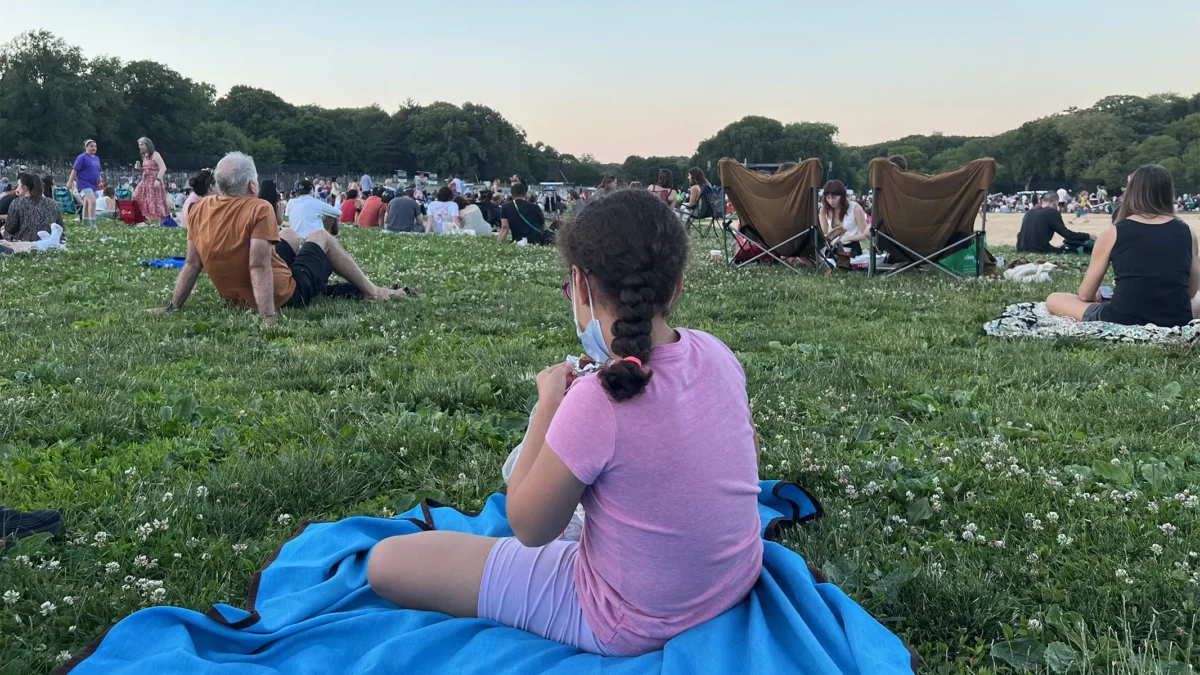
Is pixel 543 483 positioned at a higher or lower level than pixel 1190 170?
lower

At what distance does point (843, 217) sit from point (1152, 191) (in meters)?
6.26

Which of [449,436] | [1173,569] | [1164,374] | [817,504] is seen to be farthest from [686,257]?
[1164,374]

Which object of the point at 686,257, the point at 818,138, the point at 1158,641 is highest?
the point at 818,138

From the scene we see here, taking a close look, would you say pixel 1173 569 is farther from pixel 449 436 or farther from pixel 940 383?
pixel 449 436

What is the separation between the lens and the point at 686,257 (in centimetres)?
195

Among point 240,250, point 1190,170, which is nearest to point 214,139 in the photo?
point 240,250

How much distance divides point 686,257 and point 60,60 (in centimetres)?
8925

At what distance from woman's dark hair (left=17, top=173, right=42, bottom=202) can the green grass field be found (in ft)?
19.3

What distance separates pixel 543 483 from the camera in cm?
184

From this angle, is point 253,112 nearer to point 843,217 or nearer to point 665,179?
point 665,179

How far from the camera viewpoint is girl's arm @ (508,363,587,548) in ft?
6.03

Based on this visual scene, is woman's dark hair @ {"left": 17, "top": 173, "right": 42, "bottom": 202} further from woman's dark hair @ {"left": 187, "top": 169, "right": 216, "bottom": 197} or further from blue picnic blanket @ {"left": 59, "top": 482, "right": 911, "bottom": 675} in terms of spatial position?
blue picnic blanket @ {"left": 59, "top": 482, "right": 911, "bottom": 675}

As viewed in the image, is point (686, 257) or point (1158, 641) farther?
point (1158, 641)

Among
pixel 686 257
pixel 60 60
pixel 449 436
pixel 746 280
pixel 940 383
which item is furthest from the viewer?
pixel 60 60
